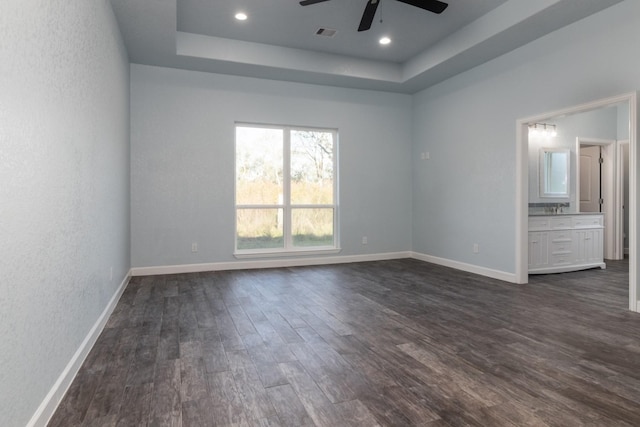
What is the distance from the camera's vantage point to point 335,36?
190 inches

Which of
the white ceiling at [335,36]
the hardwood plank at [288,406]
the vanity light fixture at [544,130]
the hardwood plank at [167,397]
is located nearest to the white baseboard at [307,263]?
the vanity light fixture at [544,130]

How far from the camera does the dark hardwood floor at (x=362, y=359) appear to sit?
179 cm

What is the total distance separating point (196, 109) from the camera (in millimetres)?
→ 5316

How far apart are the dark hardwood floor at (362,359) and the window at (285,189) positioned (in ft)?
5.51

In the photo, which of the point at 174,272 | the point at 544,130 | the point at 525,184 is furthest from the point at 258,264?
the point at 544,130

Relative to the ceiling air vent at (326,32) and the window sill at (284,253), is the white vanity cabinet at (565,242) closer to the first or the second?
the window sill at (284,253)

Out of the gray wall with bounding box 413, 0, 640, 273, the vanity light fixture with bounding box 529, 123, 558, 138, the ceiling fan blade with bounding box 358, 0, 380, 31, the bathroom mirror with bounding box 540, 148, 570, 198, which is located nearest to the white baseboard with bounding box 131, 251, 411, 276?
the gray wall with bounding box 413, 0, 640, 273

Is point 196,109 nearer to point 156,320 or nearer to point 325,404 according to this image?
point 156,320

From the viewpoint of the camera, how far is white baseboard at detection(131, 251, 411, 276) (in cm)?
513

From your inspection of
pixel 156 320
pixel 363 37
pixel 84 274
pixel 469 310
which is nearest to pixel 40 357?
pixel 84 274

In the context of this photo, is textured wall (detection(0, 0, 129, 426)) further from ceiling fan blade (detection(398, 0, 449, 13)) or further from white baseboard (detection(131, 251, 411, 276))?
ceiling fan blade (detection(398, 0, 449, 13))

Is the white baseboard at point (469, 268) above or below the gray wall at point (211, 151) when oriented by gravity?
below

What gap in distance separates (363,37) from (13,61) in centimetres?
423

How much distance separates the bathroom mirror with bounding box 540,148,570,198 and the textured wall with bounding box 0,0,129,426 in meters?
5.94
